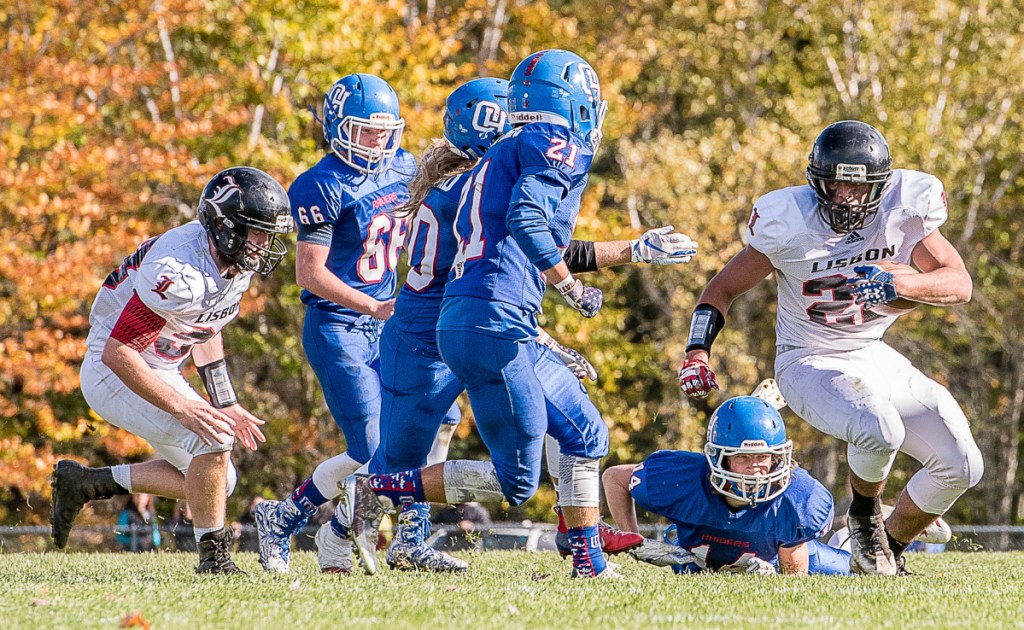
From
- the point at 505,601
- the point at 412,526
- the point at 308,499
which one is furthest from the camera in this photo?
the point at 412,526

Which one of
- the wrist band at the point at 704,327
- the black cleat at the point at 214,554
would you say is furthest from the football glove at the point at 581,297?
the black cleat at the point at 214,554

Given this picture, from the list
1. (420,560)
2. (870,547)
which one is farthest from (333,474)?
(870,547)

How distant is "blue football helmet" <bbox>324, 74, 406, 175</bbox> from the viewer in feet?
22.5

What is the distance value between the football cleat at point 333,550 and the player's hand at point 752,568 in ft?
5.67

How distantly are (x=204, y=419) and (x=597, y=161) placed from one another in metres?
16.1

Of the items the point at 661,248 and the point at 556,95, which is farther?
the point at 661,248

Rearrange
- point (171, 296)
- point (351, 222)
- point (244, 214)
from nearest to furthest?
point (171, 296) < point (244, 214) < point (351, 222)

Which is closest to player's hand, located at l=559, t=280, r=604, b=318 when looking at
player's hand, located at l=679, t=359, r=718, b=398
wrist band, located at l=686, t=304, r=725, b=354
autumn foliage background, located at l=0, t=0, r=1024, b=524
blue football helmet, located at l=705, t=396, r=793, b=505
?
player's hand, located at l=679, t=359, r=718, b=398

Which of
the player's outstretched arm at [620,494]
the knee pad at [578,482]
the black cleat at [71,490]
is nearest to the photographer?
the knee pad at [578,482]

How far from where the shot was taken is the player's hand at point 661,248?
225 inches

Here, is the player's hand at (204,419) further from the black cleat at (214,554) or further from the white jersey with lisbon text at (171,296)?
the black cleat at (214,554)

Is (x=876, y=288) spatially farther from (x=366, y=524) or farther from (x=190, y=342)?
(x=190, y=342)

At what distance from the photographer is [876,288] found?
5555mm

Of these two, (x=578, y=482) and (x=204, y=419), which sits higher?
(x=204, y=419)
